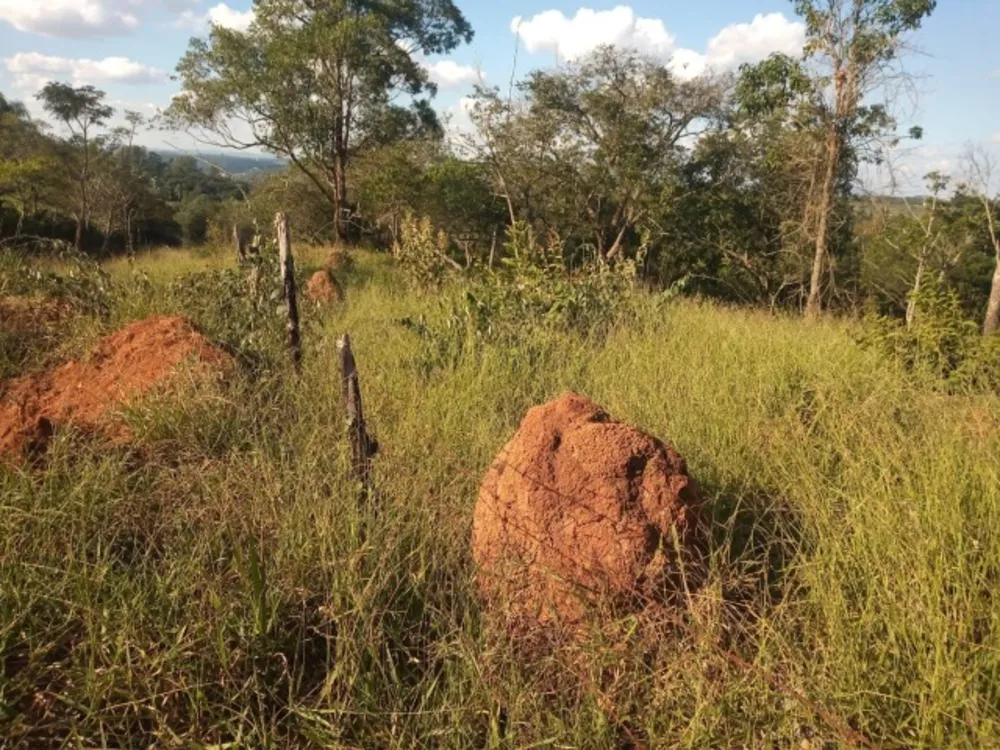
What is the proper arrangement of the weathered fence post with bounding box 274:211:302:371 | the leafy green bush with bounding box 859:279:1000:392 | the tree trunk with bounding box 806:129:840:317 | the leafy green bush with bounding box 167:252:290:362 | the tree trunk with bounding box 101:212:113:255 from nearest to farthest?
1. the leafy green bush with bounding box 859:279:1000:392
2. the weathered fence post with bounding box 274:211:302:371
3. the leafy green bush with bounding box 167:252:290:362
4. the tree trunk with bounding box 806:129:840:317
5. the tree trunk with bounding box 101:212:113:255

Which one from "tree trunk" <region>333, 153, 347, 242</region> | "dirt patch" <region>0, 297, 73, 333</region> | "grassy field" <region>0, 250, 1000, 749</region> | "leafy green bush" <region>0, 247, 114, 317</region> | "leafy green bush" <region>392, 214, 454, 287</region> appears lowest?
"grassy field" <region>0, 250, 1000, 749</region>

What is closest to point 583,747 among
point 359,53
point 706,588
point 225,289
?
point 706,588

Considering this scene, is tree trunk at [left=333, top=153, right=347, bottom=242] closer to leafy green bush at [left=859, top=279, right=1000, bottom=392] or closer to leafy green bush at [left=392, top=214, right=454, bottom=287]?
leafy green bush at [left=392, top=214, right=454, bottom=287]

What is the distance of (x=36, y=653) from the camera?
74.5 inches

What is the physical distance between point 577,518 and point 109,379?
9.57 ft

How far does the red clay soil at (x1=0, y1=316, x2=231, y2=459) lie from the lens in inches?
135

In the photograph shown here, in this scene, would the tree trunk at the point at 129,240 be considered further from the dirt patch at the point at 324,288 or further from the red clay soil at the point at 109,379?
the red clay soil at the point at 109,379

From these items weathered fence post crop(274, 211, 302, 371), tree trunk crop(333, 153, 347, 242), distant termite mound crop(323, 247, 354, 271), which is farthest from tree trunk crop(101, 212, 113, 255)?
weathered fence post crop(274, 211, 302, 371)

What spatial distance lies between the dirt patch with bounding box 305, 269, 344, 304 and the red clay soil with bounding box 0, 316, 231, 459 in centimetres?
412

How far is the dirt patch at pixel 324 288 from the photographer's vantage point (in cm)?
859

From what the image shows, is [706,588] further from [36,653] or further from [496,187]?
[496,187]

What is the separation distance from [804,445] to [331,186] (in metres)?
17.5

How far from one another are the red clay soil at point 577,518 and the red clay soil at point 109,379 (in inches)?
77.3

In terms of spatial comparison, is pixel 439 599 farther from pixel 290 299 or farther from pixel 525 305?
pixel 525 305
